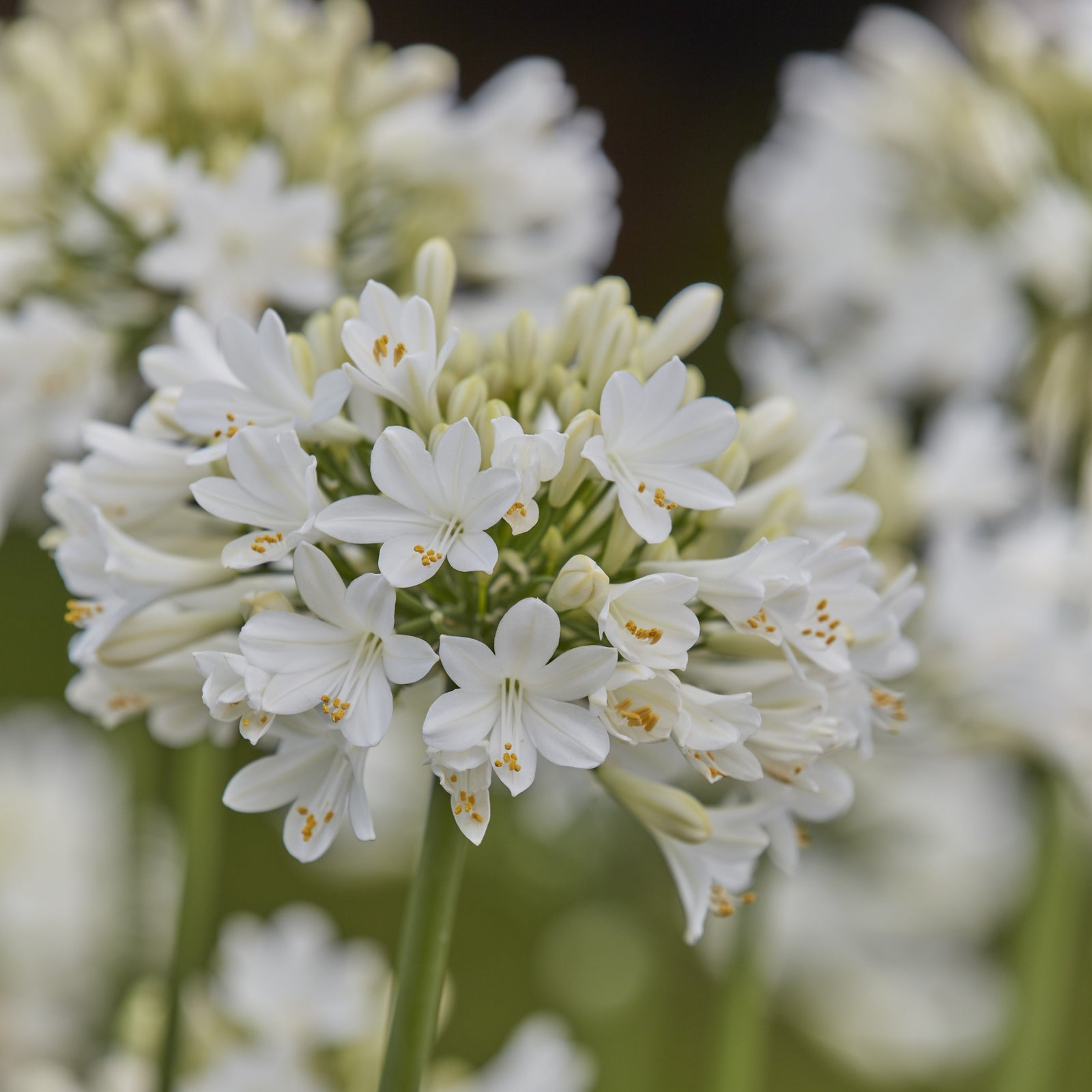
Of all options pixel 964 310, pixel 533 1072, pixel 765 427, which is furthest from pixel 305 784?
pixel 964 310

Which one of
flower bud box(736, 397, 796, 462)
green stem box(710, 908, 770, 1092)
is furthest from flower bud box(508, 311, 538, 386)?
green stem box(710, 908, 770, 1092)

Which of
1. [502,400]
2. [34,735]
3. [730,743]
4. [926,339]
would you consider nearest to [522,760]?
[730,743]

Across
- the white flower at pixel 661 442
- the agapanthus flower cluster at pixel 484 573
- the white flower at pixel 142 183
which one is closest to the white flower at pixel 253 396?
the agapanthus flower cluster at pixel 484 573

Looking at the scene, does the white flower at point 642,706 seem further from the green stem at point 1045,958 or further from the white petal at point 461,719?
the green stem at point 1045,958

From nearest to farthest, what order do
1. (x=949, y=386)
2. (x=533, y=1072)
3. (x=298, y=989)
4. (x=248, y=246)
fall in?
(x=533, y=1072) < (x=298, y=989) < (x=248, y=246) < (x=949, y=386)

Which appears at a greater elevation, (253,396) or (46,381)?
(46,381)

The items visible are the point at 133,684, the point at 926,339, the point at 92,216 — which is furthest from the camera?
the point at 926,339

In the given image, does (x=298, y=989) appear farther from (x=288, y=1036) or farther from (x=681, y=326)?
(x=681, y=326)

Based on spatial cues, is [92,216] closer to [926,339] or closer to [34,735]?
[34,735]
